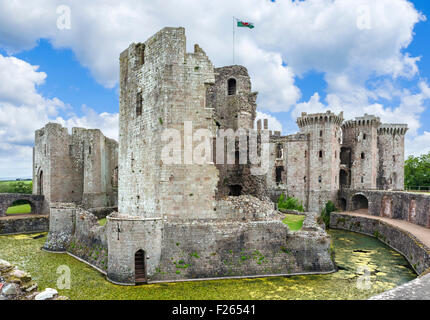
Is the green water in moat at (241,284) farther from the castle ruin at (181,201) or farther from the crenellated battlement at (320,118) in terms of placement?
the crenellated battlement at (320,118)

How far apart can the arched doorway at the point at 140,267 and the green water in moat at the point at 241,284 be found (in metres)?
0.51

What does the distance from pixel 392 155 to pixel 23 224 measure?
42.0m

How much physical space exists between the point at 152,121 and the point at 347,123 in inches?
1280

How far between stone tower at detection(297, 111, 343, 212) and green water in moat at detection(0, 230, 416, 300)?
668 inches

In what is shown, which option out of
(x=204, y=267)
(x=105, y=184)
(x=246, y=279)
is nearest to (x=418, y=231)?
(x=246, y=279)

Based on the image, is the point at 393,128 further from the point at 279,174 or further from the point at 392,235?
the point at 392,235

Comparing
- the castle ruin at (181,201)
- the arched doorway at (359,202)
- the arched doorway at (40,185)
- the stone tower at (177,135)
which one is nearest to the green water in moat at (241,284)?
the castle ruin at (181,201)

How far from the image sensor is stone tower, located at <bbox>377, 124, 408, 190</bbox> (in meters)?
40.8

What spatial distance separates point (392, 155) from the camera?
40.8m

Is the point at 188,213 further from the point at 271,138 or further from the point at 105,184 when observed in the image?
the point at 271,138

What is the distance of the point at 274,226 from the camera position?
14453 millimetres

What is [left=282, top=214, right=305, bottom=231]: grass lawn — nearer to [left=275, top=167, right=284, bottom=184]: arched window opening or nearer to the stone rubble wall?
the stone rubble wall

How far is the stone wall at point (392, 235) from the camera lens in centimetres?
1606

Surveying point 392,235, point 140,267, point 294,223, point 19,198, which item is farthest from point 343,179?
point 19,198
